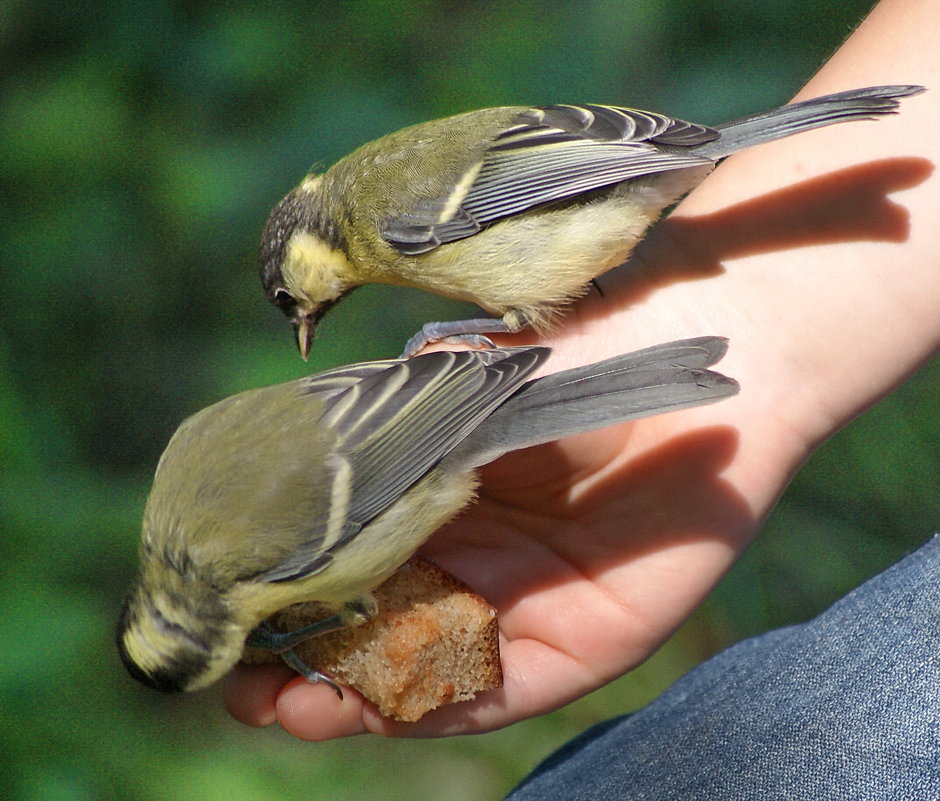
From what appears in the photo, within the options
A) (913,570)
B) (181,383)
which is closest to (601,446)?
(913,570)

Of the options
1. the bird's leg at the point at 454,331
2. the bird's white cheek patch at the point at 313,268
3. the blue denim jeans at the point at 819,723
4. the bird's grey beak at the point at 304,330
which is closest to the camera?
the blue denim jeans at the point at 819,723

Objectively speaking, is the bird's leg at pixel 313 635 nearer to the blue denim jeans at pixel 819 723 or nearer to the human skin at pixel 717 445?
the human skin at pixel 717 445

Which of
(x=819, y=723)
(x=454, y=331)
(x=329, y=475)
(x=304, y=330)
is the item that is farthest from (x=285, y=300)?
(x=819, y=723)

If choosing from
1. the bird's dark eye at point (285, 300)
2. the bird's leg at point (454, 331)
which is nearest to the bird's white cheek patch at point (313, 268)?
the bird's dark eye at point (285, 300)

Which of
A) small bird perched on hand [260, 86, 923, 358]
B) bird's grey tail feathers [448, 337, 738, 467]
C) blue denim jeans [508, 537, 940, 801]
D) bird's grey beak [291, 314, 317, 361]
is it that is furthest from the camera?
bird's grey beak [291, 314, 317, 361]

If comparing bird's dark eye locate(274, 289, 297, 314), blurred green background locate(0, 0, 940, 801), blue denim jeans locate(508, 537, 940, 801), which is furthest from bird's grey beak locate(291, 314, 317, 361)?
blue denim jeans locate(508, 537, 940, 801)

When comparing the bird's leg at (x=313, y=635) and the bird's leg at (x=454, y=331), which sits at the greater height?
the bird's leg at (x=454, y=331)

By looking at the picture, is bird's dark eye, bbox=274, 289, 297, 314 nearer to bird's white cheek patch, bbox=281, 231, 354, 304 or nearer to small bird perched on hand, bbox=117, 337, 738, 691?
bird's white cheek patch, bbox=281, 231, 354, 304
